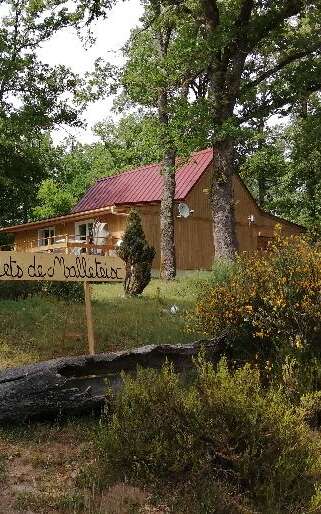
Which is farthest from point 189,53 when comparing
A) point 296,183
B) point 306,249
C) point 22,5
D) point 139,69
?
point 296,183

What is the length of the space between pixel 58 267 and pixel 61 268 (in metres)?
0.05

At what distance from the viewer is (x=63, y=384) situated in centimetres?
665

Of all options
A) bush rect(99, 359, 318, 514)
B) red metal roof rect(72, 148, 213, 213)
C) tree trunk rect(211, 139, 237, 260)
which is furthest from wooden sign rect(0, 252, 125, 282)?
red metal roof rect(72, 148, 213, 213)

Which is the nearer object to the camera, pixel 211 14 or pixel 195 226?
pixel 211 14

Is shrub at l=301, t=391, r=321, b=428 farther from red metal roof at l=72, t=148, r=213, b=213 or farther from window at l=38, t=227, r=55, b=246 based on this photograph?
window at l=38, t=227, r=55, b=246

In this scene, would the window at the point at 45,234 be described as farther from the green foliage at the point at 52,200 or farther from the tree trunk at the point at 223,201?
the tree trunk at the point at 223,201

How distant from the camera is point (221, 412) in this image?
5.67 metres

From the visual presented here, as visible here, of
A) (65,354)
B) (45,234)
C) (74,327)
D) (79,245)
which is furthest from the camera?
(45,234)

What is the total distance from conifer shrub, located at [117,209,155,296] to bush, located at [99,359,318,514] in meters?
10.6

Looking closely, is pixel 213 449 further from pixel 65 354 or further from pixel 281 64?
pixel 281 64

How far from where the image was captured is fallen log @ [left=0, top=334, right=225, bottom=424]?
652cm

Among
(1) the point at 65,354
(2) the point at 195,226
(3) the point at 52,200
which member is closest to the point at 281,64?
(1) the point at 65,354

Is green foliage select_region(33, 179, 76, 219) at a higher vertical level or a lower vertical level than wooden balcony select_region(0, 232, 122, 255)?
higher

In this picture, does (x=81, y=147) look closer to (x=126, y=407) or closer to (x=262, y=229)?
(x=262, y=229)
